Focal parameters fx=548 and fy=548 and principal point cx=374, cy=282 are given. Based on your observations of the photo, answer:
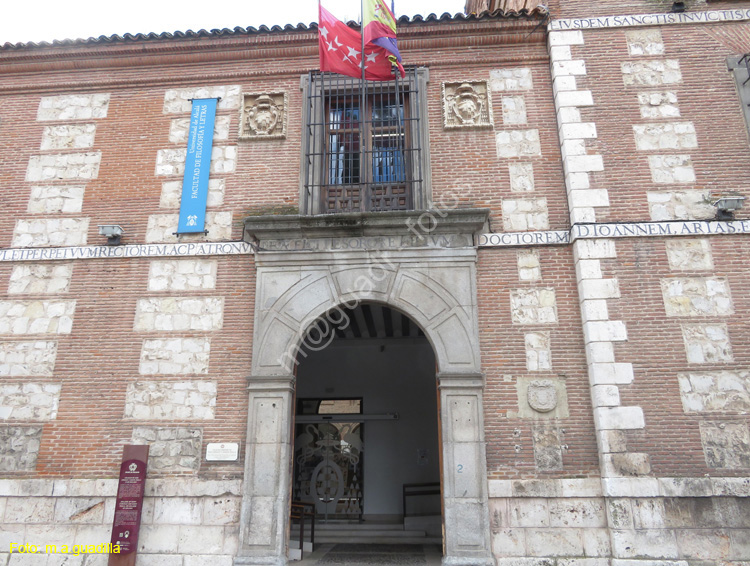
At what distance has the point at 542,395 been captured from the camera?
6547 millimetres

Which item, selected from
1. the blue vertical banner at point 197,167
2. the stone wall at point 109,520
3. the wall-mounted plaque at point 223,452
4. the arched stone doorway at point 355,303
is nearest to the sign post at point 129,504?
the stone wall at point 109,520

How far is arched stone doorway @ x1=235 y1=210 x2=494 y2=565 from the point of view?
245 inches

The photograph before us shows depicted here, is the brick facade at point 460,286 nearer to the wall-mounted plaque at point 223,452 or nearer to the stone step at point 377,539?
the wall-mounted plaque at point 223,452

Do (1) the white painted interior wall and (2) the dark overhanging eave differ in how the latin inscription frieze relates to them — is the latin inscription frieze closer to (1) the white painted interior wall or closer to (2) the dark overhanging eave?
(2) the dark overhanging eave

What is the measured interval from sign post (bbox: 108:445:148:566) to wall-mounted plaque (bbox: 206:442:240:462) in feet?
2.48

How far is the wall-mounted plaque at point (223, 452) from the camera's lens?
6.59 meters

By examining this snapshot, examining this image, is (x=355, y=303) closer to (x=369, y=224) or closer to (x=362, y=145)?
(x=369, y=224)

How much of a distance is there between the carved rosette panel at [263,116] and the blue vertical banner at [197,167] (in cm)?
46

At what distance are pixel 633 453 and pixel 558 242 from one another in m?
2.66

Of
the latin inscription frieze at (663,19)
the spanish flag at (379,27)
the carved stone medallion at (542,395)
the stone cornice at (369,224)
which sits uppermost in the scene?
the latin inscription frieze at (663,19)

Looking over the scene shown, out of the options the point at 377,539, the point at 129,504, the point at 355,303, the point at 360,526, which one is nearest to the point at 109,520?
the point at 129,504

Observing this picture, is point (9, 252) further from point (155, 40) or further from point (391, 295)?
point (391, 295)

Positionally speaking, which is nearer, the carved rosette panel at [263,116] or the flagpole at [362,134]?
the flagpole at [362,134]

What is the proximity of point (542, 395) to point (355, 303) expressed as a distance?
2580 millimetres
